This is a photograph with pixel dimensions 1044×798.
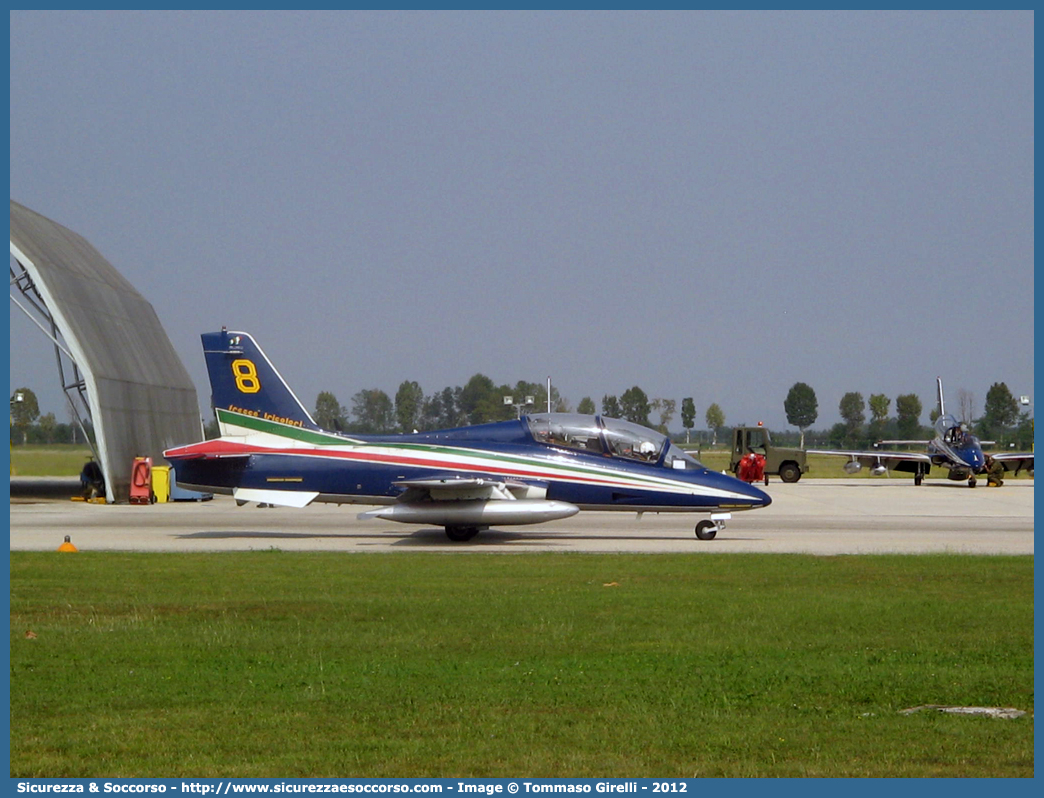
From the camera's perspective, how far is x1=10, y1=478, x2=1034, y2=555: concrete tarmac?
67.9 ft

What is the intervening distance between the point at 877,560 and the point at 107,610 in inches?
442

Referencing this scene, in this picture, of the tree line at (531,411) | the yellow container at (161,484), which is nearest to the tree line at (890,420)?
the tree line at (531,411)

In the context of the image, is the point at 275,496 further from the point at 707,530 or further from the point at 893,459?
the point at 893,459

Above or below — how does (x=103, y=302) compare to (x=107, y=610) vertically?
above

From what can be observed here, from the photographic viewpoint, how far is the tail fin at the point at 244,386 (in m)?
22.3

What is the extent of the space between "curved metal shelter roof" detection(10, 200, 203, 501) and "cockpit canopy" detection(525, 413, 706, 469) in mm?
18439

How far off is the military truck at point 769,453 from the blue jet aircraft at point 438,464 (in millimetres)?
32902

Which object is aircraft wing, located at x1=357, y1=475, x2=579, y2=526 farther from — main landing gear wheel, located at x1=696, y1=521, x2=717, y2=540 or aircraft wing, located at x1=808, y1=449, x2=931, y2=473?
aircraft wing, located at x1=808, y1=449, x2=931, y2=473

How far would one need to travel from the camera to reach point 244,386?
22.5 m

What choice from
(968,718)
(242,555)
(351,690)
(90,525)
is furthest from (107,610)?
(90,525)

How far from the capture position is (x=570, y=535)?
23.7 meters

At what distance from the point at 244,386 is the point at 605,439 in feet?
23.3

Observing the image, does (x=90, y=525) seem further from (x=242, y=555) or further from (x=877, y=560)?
(x=877, y=560)

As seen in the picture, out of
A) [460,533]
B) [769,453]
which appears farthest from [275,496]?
[769,453]
